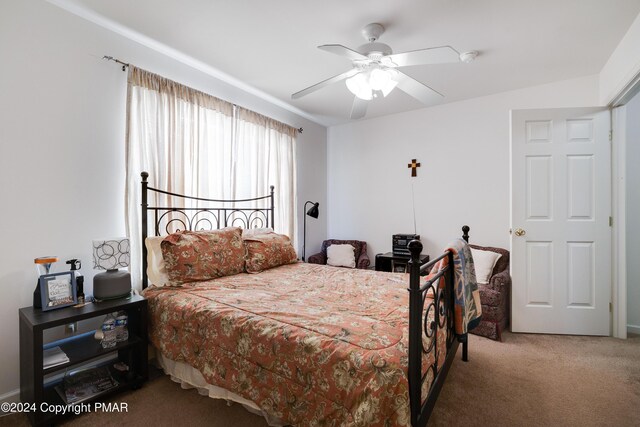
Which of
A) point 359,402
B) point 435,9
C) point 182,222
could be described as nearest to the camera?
point 359,402

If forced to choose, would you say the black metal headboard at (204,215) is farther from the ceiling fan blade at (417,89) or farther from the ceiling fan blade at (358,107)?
the ceiling fan blade at (417,89)

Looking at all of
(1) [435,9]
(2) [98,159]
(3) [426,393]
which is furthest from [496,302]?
(2) [98,159]

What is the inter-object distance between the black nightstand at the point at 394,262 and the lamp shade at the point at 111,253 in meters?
2.88

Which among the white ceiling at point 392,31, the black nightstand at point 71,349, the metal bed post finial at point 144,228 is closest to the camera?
the black nightstand at point 71,349

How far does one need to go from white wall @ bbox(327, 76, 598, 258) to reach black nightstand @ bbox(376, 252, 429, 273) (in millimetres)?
430

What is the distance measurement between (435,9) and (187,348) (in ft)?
9.20

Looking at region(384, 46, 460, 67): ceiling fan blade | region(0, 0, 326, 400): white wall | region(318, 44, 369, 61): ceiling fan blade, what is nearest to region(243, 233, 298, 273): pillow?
region(0, 0, 326, 400): white wall

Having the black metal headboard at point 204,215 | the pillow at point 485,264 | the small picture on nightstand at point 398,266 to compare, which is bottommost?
the small picture on nightstand at point 398,266

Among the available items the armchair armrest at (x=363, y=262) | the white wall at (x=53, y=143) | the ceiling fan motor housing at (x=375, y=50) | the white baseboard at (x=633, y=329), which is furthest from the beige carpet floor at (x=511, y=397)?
the ceiling fan motor housing at (x=375, y=50)

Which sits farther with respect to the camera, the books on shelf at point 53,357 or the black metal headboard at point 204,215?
the black metal headboard at point 204,215

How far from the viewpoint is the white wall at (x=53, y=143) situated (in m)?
1.88

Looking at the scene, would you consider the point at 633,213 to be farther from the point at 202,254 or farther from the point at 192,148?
the point at 192,148

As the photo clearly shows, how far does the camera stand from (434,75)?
3.12m

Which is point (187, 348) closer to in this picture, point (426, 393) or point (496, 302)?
point (426, 393)
